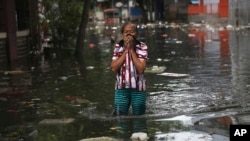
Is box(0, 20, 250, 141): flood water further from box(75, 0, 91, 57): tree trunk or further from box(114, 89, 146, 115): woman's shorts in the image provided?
box(75, 0, 91, 57): tree trunk

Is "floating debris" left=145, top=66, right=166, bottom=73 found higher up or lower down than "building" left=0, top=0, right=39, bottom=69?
lower down

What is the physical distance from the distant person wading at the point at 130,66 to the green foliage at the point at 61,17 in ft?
41.0

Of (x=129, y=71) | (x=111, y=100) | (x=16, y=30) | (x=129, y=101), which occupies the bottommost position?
(x=111, y=100)

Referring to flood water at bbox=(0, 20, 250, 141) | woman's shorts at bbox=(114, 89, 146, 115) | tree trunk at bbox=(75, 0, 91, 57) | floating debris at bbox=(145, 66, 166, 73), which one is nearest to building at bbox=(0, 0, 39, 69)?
flood water at bbox=(0, 20, 250, 141)

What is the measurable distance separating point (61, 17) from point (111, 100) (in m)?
10.7

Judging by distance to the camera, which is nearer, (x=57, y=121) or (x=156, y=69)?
(x=57, y=121)

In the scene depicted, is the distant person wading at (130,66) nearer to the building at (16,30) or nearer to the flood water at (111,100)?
the flood water at (111,100)

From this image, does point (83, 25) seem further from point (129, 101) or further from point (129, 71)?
point (129, 71)

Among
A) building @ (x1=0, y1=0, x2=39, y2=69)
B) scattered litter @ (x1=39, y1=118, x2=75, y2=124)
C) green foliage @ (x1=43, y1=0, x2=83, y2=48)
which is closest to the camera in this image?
scattered litter @ (x1=39, y1=118, x2=75, y2=124)

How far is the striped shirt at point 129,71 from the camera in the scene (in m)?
7.06

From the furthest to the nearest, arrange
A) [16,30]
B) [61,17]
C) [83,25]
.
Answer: [61,17] → [83,25] → [16,30]

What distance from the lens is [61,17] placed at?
19578 mm

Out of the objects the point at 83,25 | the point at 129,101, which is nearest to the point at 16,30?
the point at 83,25

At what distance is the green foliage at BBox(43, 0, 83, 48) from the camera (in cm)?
1941
